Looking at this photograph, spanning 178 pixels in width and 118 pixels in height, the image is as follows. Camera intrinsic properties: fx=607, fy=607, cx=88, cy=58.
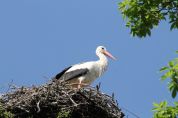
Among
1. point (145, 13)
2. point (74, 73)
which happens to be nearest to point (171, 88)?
point (145, 13)

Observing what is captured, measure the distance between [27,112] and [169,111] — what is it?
2.59 metres

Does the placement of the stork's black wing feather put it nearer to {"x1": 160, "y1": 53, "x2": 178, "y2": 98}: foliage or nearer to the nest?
the nest

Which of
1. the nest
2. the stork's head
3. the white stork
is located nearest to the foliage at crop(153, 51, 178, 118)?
the nest

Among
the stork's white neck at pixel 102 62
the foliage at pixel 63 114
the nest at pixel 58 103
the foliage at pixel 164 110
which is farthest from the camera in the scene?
the stork's white neck at pixel 102 62

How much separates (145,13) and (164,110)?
2420 mm

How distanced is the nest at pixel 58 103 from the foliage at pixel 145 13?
1283mm

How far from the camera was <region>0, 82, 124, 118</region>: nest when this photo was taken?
9.96 m

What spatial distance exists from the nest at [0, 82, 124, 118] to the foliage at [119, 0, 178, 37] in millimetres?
1283

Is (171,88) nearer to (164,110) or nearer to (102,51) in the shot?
(164,110)

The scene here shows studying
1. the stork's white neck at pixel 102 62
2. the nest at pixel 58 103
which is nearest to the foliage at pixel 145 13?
the nest at pixel 58 103

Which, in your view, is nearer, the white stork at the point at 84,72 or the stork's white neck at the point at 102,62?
the white stork at the point at 84,72

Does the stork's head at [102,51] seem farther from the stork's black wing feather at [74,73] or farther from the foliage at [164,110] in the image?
the foliage at [164,110]

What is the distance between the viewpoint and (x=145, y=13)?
10.4 meters

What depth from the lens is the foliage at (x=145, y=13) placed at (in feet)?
33.8
